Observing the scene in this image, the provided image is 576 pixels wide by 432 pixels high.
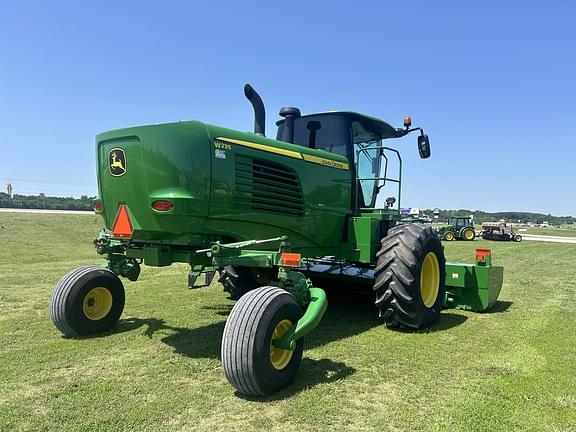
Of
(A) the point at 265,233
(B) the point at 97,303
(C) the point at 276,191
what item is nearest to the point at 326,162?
(C) the point at 276,191

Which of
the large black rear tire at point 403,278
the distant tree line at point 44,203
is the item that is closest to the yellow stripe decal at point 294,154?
the large black rear tire at point 403,278

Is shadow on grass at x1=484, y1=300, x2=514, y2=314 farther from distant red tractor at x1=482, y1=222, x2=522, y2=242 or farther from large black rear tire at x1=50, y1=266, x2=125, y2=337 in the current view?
distant red tractor at x1=482, y1=222, x2=522, y2=242

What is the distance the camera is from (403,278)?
18.7 feet

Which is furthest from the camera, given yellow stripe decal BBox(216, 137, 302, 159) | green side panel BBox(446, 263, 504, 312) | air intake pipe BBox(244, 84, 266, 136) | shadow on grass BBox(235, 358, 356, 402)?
green side panel BBox(446, 263, 504, 312)

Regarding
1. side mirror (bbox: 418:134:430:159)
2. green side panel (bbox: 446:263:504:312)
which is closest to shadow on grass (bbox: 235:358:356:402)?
green side panel (bbox: 446:263:504:312)

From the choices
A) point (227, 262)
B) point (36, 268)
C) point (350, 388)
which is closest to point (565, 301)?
point (350, 388)

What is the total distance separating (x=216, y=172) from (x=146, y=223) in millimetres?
840

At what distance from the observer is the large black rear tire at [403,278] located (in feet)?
18.8

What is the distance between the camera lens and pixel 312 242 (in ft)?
20.4

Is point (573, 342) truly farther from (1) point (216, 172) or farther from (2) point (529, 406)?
(1) point (216, 172)

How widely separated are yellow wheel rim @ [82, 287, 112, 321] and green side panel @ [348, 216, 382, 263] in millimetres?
3195

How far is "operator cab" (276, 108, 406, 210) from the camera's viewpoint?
6863 millimetres

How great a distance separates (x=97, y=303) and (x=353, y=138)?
13.4ft

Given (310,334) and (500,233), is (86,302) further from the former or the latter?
(500,233)
